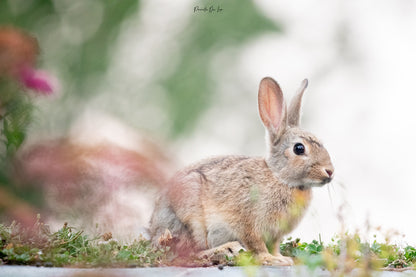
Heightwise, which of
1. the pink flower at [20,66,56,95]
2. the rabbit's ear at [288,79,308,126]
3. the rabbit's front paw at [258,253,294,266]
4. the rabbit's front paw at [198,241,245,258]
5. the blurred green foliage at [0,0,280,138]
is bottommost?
the rabbit's front paw at [258,253,294,266]

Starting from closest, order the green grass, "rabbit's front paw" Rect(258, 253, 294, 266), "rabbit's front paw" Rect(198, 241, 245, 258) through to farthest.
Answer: the green grass → "rabbit's front paw" Rect(258, 253, 294, 266) → "rabbit's front paw" Rect(198, 241, 245, 258)

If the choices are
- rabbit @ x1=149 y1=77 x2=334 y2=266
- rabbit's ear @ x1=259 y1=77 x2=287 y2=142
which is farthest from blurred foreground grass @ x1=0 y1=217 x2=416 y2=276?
rabbit's ear @ x1=259 y1=77 x2=287 y2=142

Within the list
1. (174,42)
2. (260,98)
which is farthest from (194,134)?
(174,42)

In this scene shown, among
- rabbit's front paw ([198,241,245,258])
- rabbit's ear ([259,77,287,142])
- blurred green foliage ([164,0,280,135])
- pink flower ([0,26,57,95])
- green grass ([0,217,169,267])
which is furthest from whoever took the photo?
blurred green foliage ([164,0,280,135])

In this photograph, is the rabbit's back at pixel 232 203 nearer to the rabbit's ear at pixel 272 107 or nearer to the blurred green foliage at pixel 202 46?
the rabbit's ear at pixel 272 107

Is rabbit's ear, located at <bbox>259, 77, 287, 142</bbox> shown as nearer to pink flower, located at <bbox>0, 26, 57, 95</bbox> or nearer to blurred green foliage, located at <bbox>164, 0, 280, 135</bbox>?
blurred green foliage, located at <bbox>164, 0, 280, 135</bbox>

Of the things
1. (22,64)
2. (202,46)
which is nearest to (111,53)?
(202,46)

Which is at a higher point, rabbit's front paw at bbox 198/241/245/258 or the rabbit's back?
the rabbit's back
